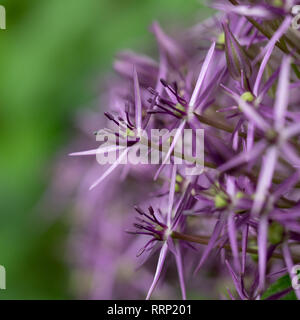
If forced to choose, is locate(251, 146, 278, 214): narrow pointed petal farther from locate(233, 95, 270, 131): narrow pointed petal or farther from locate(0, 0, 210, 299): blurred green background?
locate(0, 0, 210, 299): blurred green background

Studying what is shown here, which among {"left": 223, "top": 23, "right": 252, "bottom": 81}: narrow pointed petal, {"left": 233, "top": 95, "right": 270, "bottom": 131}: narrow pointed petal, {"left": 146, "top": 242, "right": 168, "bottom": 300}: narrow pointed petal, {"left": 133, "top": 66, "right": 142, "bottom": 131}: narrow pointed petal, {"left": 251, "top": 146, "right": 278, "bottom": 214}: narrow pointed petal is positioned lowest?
{"left": 146, "top": 242, "right": 168, "bottom": 300}: narrow pointed petal

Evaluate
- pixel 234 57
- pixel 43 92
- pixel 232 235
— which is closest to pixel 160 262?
pixel 232 235

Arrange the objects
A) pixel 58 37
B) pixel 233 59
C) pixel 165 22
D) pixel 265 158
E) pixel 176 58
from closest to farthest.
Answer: pixel 265 158 < pixel 233 59 < pixel 176 58 < pixel 165 22 < pixel 58 37

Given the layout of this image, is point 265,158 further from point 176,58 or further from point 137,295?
point 137,295

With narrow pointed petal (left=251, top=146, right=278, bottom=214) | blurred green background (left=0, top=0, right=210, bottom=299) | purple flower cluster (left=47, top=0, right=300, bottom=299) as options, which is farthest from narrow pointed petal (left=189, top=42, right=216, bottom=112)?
blurred green background (left=0, top=0, right=210, bottom=299)

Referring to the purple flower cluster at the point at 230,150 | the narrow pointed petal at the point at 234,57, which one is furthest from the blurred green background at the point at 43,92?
the narrow pointed petal at the point at 234,57

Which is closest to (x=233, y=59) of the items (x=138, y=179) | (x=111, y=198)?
(x=138, y=179)
